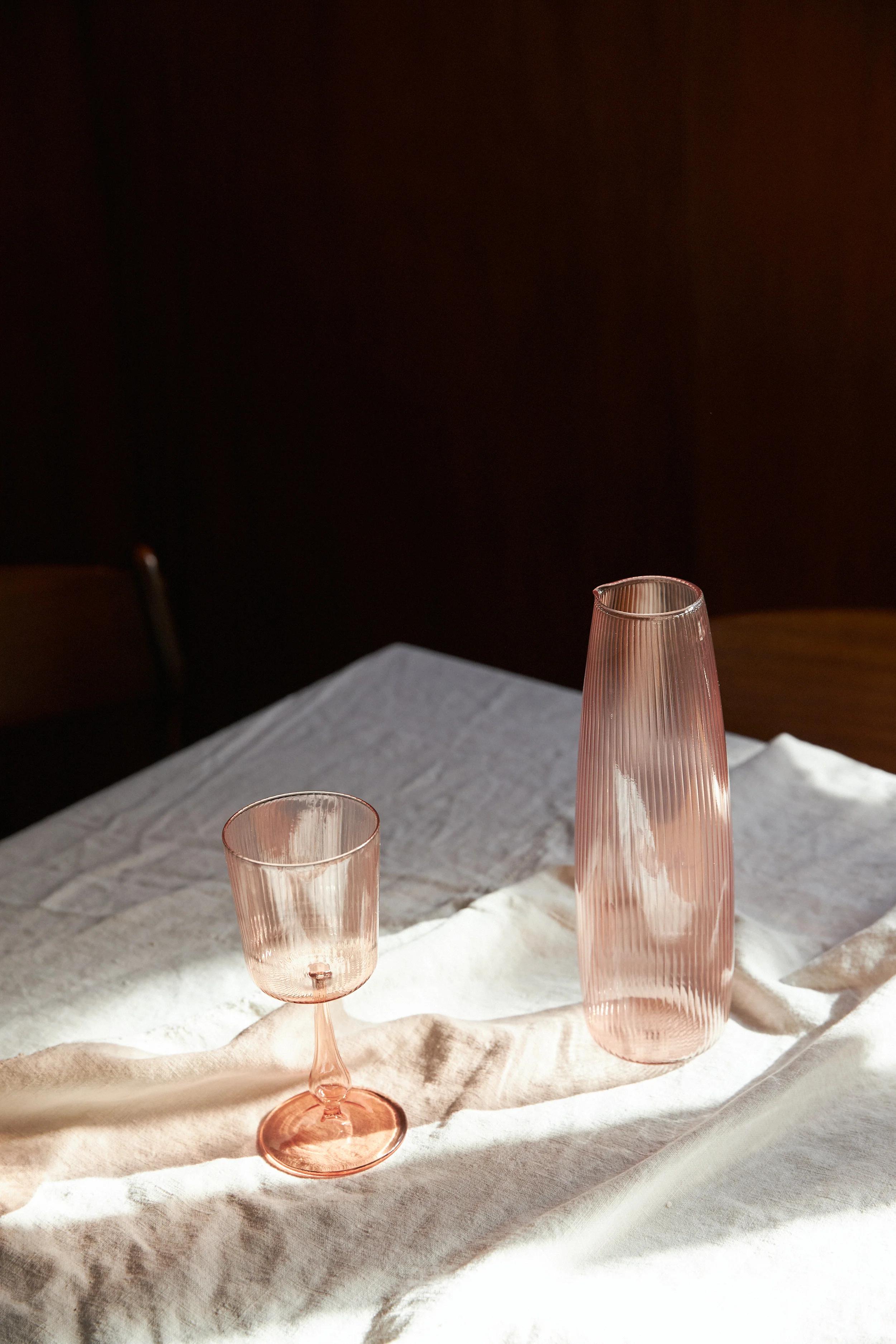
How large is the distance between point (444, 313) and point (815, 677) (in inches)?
53.4

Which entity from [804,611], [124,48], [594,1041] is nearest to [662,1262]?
[594,1041]

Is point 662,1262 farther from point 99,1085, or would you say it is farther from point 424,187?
point 424,187

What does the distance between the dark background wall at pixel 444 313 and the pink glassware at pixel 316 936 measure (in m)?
1.64

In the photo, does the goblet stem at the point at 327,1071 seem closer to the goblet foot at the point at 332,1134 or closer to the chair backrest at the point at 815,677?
the goblet foot at the point at 332,1134

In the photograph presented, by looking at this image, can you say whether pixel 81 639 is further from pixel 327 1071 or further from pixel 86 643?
pixel 327 1071

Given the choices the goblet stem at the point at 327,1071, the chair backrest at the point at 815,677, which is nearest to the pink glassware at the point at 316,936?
the goblet stem at the point at 327,1071

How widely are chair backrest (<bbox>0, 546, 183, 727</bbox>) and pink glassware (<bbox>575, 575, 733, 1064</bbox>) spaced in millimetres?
935

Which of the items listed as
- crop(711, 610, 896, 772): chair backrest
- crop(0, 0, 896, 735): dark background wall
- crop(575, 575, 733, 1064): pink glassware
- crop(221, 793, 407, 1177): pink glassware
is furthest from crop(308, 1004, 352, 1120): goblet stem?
crop(0, 0, 896, 735): dark background wall

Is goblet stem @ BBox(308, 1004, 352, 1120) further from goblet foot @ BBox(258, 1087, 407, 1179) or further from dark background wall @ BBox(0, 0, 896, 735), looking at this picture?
dark background wall @ BBox(0, 0, 896, 735)

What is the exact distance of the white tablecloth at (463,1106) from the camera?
0.54m

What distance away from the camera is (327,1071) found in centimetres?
66

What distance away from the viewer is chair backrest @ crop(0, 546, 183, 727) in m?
1.50

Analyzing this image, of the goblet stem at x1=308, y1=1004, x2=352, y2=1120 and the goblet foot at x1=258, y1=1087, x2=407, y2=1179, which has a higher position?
the goblet stem at x1=308, y1=1004, x2=352, y2=1120

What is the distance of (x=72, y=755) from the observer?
275 centimetres
